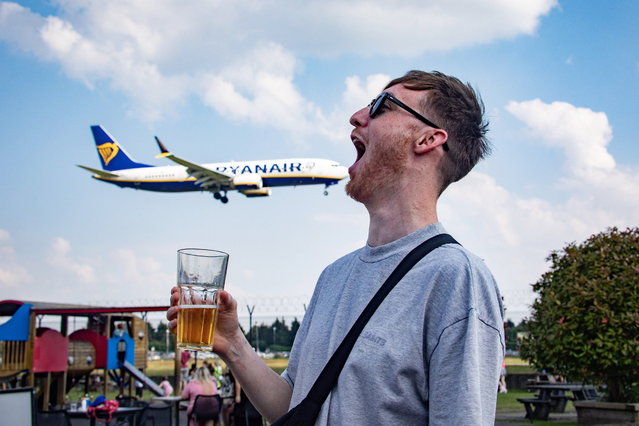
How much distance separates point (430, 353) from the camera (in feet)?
4.89

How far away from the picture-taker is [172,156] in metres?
42.0

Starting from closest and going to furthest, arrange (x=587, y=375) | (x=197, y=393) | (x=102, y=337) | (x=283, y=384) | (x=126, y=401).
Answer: (x=283, y=384)
(x=197, y=393)
(x=587, y=375)
(x=126, y=401)
(x=102, y=337)

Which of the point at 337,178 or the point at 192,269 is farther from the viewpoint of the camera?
the point at 337,178

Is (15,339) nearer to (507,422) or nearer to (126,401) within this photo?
(126,401)

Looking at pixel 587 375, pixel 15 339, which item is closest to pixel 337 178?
pixel 15 339

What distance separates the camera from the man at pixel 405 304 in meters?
1.47

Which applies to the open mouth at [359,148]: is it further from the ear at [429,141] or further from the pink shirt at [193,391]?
the pink shirt at [193,391]

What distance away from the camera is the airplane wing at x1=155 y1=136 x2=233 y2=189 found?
4441 cm

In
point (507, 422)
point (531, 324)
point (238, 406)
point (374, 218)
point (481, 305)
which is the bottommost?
point (507, 422)

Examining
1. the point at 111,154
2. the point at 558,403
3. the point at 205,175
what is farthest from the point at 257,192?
the point at 558,403

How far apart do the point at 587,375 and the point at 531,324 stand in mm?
1371

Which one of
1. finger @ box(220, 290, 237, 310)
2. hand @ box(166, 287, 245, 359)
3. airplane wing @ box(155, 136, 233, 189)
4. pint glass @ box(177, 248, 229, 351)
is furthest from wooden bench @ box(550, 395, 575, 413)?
airplane wing @ box(155, 136, 233, 189)

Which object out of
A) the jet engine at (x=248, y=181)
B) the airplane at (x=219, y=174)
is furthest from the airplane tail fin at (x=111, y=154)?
the jet engine at (x=248, y=181)

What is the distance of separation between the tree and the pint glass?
1036cm
